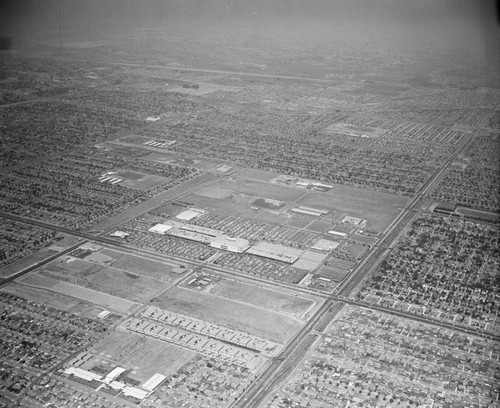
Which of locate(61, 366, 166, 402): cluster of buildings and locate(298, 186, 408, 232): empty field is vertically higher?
locate(61, 366, 166, 402): cluster of buildings

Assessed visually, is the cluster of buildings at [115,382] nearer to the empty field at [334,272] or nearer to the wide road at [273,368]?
the wide road at [273,368]

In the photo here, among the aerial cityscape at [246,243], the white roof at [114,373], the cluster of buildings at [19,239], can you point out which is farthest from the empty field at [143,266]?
the white roof at [114,373]

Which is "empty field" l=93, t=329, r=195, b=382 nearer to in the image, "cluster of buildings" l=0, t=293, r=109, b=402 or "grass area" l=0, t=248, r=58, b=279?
"cluster of buildings" l=0, t=293, r=109, b=402

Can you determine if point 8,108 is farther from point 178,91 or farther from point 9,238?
point 9,238

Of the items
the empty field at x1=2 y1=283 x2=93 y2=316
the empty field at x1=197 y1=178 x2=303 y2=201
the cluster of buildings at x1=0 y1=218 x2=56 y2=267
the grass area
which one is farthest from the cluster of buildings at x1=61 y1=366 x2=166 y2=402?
the empty field at x1=197 y1=178 x2=303 y2=201

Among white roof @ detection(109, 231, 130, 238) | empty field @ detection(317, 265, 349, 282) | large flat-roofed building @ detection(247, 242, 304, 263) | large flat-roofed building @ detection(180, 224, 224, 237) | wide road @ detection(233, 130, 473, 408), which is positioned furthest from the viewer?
large flat-roofed building @ detection(180, 224, 224, 237)

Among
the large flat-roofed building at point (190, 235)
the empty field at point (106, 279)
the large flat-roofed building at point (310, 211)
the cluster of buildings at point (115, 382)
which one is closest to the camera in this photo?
the cluster of buildings at point (115, 382)

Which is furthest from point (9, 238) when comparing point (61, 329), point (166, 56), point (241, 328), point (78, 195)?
point (166, 56)
